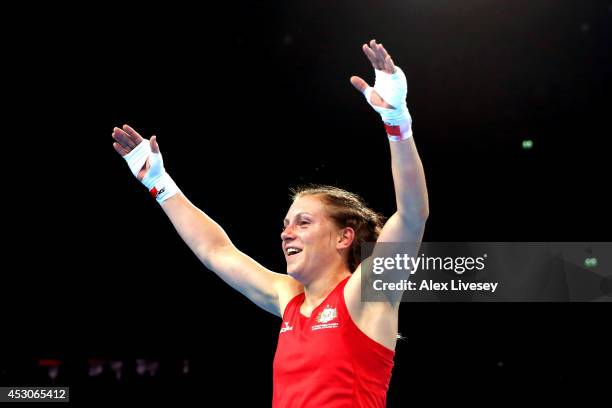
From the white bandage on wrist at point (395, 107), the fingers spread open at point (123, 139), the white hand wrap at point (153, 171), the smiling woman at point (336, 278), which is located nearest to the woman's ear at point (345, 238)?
the smiling woman at point (336, 278)

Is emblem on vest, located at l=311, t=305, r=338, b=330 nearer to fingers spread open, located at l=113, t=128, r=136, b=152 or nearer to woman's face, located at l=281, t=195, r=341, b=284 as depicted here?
woman's face, located at l=281, t=195, r=341, b=284

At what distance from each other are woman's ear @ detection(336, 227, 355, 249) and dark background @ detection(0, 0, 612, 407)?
9.30 ft

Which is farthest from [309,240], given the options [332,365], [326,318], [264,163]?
[264,163]

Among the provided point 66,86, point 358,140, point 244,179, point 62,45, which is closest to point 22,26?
point 62,45

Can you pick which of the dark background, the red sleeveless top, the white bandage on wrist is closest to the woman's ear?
the red sleeveless top

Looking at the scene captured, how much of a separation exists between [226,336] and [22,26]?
3.39 metres

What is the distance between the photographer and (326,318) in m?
2.11

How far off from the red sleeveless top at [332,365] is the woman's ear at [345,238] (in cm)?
21

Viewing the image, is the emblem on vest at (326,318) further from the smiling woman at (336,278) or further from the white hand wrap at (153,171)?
the white hand wrap at (153,171)

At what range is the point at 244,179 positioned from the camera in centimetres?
632

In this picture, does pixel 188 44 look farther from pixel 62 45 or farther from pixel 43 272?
pixel 43 272

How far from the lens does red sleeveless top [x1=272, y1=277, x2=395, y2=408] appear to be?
1995 millimetres

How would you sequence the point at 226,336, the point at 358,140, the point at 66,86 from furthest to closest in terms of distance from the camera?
the point at 226,336, the point at 358,140, the point at 66,86

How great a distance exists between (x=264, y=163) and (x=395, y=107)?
4273 millimetres
